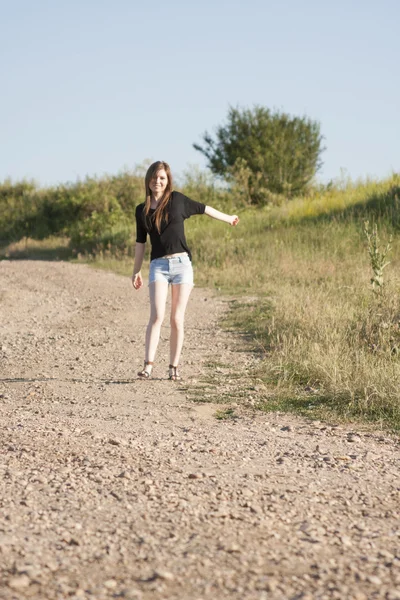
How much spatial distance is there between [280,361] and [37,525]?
4.66 meters

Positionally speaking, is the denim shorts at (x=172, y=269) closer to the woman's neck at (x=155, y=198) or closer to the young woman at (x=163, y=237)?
the young woman at (x=163, y=237)

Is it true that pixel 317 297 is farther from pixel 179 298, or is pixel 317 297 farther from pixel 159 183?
pixel 159 183

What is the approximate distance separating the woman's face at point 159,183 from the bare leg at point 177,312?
0.88 meters

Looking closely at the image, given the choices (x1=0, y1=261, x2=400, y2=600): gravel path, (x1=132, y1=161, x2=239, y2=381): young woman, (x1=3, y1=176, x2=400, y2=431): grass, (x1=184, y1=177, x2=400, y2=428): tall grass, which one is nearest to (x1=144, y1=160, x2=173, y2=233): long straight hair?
(x1=132, y1=161, x2=239, y2=381): young woman

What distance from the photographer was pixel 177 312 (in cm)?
745

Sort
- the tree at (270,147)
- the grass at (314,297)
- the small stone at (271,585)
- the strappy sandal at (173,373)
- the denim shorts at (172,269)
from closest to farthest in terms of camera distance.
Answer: the small stone at (271,585)
the grass at (314,297)
the denim shorts at (172,269)
the strappy sandal at (173,373)
the tree at (270,147)

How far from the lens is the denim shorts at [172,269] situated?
285 inches

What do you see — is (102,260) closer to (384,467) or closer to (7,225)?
(7,225)

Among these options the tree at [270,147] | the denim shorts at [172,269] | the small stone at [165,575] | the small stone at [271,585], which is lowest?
the small stone at [271,585]

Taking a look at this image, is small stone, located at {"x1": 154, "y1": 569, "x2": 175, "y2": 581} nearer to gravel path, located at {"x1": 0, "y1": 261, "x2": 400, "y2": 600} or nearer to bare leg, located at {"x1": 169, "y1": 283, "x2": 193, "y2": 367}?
gravel path, located at {"x1": 0, "y1": 261, "x2": 400, "y2": 600}

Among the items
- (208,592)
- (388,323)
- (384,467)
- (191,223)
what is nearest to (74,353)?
(388,323)

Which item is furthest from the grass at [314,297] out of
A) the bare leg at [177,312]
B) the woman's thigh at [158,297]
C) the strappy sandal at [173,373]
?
the woman's thigh at [158,297]

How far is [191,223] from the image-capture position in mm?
22953

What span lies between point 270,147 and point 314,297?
27.7m
